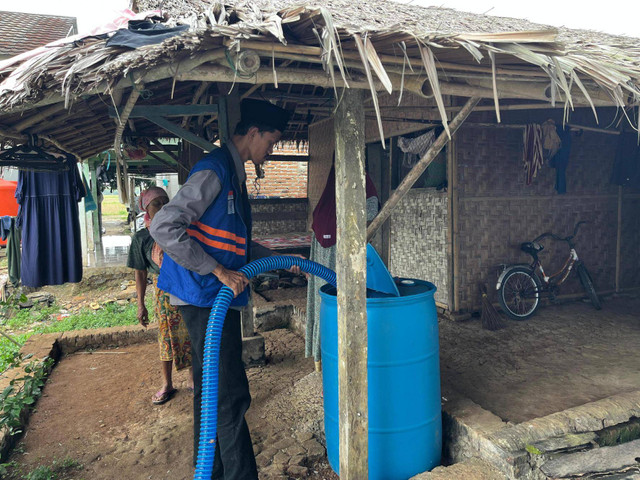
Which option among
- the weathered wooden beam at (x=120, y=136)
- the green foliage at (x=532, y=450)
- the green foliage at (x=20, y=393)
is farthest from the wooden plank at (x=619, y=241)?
the green foliage at (x=20, y=393)

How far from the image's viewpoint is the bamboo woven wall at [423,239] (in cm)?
525

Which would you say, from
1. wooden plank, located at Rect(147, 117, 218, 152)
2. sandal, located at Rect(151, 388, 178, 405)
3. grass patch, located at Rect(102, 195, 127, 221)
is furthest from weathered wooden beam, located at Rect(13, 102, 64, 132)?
grass patch, located at Rect(102, 195, 127, 221)

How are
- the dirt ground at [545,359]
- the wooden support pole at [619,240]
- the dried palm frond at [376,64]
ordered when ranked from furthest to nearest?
the wooden support pole at [619,240]
the dirt ground at [545,359]
the dried palm frond at [376,64]

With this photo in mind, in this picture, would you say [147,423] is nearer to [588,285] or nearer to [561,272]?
[561,272]

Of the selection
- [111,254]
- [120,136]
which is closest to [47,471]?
[120,136]

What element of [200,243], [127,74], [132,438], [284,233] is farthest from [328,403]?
[284,233]

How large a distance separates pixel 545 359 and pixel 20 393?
4639 mm

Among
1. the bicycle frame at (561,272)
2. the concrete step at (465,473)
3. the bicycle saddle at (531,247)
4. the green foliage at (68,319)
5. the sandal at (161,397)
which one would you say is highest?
the bicycle saddle at (531,247)

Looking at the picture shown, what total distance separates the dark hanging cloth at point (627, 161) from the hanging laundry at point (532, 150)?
132 centimetres

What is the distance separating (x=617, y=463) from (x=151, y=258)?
3594mm

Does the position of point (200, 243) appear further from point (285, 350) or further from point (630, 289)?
point (630, 289)

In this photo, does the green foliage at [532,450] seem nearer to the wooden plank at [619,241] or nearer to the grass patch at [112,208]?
the wooden plank at [619,241]

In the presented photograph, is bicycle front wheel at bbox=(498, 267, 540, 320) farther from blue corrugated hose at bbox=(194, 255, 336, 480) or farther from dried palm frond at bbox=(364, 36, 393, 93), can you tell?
dried palm frond at bbox=(364, 36, 393, 93)

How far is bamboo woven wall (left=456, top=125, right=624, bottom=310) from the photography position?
5141 millimetres
